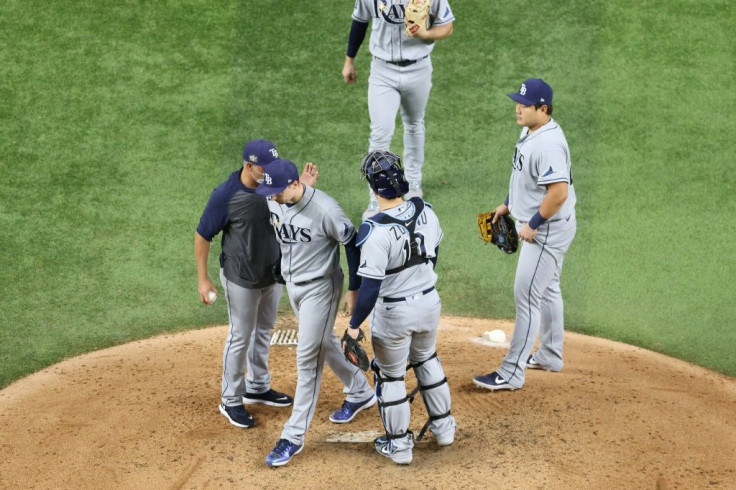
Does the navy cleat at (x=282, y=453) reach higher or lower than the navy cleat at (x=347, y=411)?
lower

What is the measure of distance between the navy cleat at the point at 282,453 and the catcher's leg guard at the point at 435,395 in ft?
2.32

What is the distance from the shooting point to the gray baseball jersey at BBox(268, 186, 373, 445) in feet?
16.7

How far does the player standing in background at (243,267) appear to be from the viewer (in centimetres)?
532

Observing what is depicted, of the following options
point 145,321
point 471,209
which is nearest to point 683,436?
point 471,209

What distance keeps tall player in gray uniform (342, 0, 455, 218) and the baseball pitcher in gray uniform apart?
2312 mm

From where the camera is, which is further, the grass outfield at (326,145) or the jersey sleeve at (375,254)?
the grass outfield at (326,145)

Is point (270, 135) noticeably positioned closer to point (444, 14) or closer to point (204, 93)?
point (204, 93)

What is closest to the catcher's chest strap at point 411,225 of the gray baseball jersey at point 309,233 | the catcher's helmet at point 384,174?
the catcher's helmet at point 384,174

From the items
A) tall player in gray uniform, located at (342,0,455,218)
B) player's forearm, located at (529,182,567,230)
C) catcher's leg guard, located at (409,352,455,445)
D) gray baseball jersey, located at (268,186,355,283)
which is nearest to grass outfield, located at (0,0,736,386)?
tall player in gray uniform, located at (342,0,455,218)

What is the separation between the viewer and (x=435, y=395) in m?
5.33

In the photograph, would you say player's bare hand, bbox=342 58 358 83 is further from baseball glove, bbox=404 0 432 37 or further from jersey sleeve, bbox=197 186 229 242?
jersey sleeve, bbox=197 186 229 242

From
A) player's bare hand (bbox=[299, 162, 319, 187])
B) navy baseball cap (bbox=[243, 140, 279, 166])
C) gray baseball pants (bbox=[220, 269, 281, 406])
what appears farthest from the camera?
gray baseball pants (bbox=[220, 269, 281, 406])

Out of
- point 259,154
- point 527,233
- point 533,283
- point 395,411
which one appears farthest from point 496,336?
point 259,154

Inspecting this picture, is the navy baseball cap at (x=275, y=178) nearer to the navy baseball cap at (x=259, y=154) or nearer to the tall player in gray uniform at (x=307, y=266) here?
the tall player in gray uniform at (x=307, y=266)
